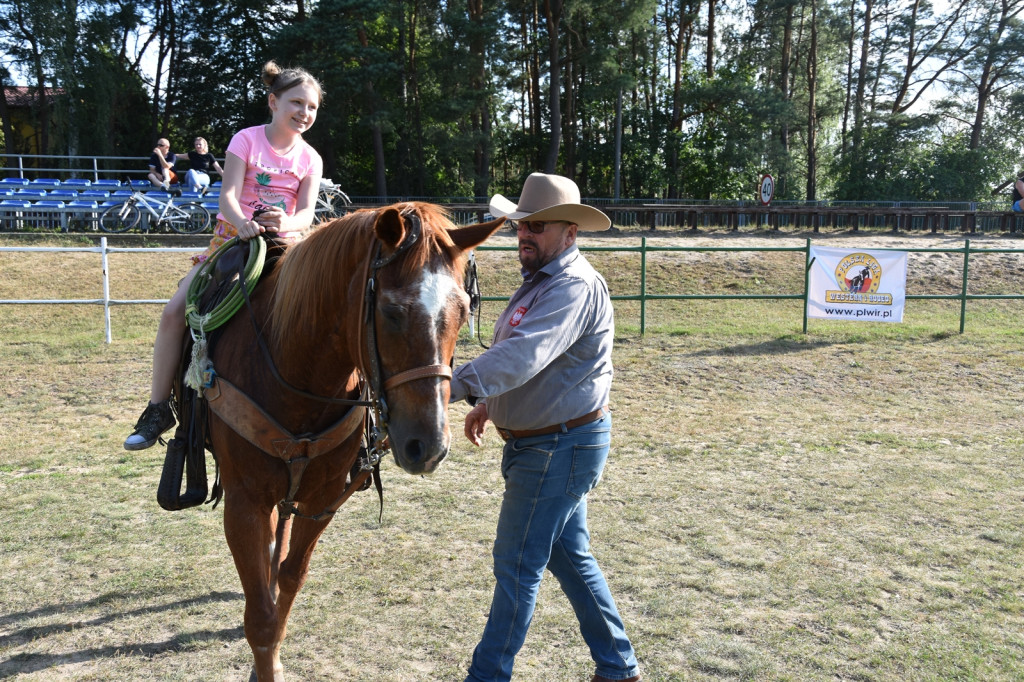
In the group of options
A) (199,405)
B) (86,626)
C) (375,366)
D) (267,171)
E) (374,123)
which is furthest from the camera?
(374,123)

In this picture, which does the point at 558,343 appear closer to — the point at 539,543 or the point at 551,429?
the point at 551,429

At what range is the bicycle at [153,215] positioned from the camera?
655 inches

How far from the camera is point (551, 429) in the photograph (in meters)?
2.72

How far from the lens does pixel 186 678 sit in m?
3.19

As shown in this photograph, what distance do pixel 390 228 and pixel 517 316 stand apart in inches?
28.2

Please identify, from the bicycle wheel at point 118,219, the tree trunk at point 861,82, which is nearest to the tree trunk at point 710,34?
the tree trunk at point 861,82

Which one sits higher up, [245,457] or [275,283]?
[275,283]

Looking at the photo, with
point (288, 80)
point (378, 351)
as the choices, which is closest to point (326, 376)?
point (378, 351)

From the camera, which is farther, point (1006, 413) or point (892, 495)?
point (1006, 413)

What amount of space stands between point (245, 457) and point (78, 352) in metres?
8.41

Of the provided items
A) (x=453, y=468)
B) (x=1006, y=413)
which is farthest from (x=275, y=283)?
(x=1006, y=413)

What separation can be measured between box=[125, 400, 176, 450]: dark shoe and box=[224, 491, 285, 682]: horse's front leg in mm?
843

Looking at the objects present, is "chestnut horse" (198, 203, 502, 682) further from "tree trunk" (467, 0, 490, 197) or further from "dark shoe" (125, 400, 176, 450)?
"tree trunk" (467, 0, 490, 197)

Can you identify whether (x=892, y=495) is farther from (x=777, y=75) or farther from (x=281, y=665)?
(x=777, y=75)
